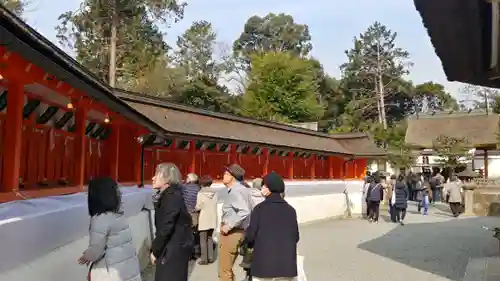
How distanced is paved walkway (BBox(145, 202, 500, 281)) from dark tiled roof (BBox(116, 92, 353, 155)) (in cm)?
341

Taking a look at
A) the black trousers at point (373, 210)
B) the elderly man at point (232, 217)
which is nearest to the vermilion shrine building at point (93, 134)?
the elderly man at point (232, 217)

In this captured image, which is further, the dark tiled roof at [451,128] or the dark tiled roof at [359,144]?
the dark tiled roof at [451,128]

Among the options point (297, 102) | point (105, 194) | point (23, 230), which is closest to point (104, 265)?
point (105, 194)

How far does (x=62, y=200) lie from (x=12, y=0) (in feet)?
70.3

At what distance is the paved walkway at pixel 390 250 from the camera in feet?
32.4

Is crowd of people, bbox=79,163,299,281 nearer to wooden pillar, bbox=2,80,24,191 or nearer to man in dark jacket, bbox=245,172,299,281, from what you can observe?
man in dark jacket, bbox=245,172,299,281

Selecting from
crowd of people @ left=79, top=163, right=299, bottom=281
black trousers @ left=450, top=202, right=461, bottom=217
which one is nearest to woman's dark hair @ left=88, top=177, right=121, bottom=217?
crowd of people @ left=79, top=163, right=299, bottom=281

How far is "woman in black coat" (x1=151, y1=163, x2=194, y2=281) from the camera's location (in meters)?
5.04

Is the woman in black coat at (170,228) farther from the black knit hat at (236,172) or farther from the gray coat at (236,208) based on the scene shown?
the black knit hat at (236,172)

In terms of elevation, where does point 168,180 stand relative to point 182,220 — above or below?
above

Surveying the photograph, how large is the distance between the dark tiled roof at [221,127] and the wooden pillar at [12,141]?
21.7 feet

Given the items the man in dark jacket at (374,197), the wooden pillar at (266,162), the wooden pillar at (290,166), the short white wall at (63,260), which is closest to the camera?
the short white wall at (63,260)

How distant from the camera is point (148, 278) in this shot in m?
8.93

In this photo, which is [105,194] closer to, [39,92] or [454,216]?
[39,92]
